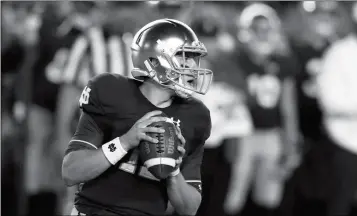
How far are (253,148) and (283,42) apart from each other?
2.73ft

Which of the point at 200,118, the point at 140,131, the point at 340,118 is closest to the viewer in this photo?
the point at 140,131

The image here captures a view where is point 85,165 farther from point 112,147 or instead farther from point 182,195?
point 182,195

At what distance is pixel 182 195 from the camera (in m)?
1.74

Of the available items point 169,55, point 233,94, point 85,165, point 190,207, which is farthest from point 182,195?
point 233,94

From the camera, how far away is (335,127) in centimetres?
439

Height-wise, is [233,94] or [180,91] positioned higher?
[180,91]

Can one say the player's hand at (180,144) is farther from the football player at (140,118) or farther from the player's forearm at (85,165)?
the player's forearm at (85,165)

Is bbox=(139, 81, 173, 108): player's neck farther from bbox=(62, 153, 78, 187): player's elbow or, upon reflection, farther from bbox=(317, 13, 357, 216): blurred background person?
bbox=(317, 13, 357, 216): blurred background person

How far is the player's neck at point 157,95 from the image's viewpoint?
5.90 ft

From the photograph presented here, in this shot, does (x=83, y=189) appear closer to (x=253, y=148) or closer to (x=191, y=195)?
(x=191, y=195)

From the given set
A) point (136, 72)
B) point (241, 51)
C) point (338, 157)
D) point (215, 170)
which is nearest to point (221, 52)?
point (241, 51)

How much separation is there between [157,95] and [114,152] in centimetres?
26

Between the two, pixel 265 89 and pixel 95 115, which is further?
pixel 265 89

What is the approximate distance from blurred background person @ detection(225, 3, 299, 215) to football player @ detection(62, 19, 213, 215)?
8.28 feet
